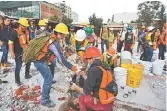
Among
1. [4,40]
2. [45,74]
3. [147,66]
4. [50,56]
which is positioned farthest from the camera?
[4,40]

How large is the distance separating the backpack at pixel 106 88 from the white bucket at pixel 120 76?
7.73ft

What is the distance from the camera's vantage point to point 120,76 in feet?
17.1

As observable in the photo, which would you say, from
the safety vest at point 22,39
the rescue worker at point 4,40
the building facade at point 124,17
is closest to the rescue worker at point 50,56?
the safety vest at point 22,39

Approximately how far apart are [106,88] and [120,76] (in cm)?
251

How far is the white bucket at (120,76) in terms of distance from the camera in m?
5.18

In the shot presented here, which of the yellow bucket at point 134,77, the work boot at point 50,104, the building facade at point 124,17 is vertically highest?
the building facade at point 124,17

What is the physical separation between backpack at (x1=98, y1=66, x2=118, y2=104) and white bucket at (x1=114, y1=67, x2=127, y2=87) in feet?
7.73

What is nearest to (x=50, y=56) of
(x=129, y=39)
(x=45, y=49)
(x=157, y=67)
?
(x=45, y=49)

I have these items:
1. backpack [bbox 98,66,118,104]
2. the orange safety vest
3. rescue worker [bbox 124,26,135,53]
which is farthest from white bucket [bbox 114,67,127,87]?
rescue worker [bbox 124,26,135,53]

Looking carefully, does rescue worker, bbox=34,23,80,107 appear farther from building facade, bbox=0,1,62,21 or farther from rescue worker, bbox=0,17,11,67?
building facade, bbox=0,1,62,21

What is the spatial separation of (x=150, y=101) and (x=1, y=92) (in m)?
3.18

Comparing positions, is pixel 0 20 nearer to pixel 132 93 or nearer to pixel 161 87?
pixel 132 93

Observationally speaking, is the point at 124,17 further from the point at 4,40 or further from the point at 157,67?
the point at 4,40

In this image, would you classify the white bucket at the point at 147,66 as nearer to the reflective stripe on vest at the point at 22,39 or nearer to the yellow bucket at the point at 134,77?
the yellow bucket at the point at 134,77
